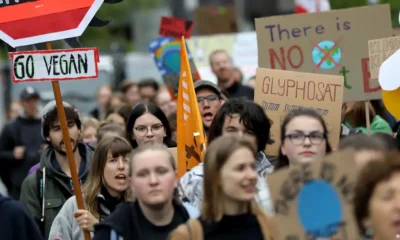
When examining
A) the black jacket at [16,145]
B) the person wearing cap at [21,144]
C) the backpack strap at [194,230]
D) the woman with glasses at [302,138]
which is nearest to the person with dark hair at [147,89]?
the person wearing cap at [21,144]

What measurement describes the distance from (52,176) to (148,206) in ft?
9.07

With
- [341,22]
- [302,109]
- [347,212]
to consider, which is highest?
[341,22]

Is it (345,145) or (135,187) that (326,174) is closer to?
(345,145)

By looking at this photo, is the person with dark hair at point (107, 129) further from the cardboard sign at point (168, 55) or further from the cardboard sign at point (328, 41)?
the cardboard sign at point (168, 55)

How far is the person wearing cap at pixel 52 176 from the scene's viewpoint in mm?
8664

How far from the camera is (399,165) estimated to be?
5.15 meters

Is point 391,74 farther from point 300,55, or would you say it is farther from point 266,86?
point 300,55

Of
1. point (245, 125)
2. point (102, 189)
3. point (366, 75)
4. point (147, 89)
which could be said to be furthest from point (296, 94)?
point (147, 89)

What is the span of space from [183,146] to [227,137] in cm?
231

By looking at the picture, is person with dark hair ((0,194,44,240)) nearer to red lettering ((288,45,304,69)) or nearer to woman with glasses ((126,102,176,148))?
woman with glasses ((126,102,176,148))

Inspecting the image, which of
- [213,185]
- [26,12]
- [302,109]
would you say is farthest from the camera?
[26,12]

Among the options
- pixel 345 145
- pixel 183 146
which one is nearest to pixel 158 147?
pixel 345 145

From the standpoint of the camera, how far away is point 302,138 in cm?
675

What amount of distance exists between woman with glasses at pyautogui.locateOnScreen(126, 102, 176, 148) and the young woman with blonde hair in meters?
0.70
